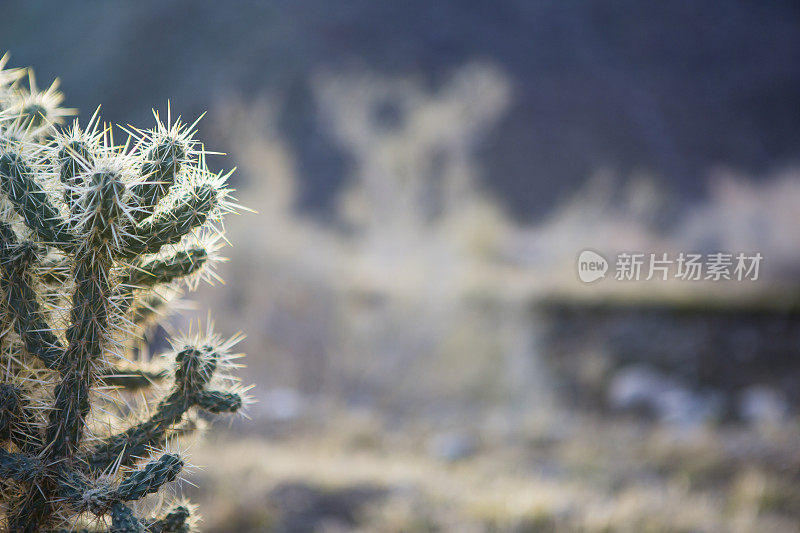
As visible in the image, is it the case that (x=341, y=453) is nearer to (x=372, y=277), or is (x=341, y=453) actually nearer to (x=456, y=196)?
(x=372, y=277)

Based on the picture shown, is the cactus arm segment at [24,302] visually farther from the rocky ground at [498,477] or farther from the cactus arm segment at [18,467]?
the rocky ground at [498,477]

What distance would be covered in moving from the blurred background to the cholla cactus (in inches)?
89.3

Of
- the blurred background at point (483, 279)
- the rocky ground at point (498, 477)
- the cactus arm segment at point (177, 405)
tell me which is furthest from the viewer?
the blurred background at point (483, 279)

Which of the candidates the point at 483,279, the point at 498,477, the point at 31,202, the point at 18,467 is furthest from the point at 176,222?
the point at 483,279

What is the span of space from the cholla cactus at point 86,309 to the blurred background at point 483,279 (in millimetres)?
2269

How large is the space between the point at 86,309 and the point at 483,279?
9.10 metres

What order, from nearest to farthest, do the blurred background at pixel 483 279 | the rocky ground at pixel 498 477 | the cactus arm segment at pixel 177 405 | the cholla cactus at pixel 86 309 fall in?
the cholla cactus at pixel 86 309
the cactus arm segment at pixel 177 405
the rocky ground at pixel 498 477
the blurred background at pixel 483 279

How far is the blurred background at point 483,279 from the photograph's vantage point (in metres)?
4.46

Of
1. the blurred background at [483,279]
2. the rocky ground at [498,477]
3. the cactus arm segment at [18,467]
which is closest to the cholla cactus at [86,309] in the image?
the cactus arm segment at [18,467]

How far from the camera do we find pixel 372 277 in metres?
10.3

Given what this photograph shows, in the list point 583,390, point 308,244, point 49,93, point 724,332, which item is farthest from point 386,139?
point 49,93

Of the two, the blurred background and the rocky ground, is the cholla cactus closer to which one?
the rocky ground

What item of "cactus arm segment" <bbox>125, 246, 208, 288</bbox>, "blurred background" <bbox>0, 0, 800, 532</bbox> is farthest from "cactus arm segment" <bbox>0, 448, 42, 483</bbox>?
"blurred background" <bbox>0, 0, 800, 532</bbox>

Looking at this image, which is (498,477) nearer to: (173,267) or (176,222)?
(173,267)
